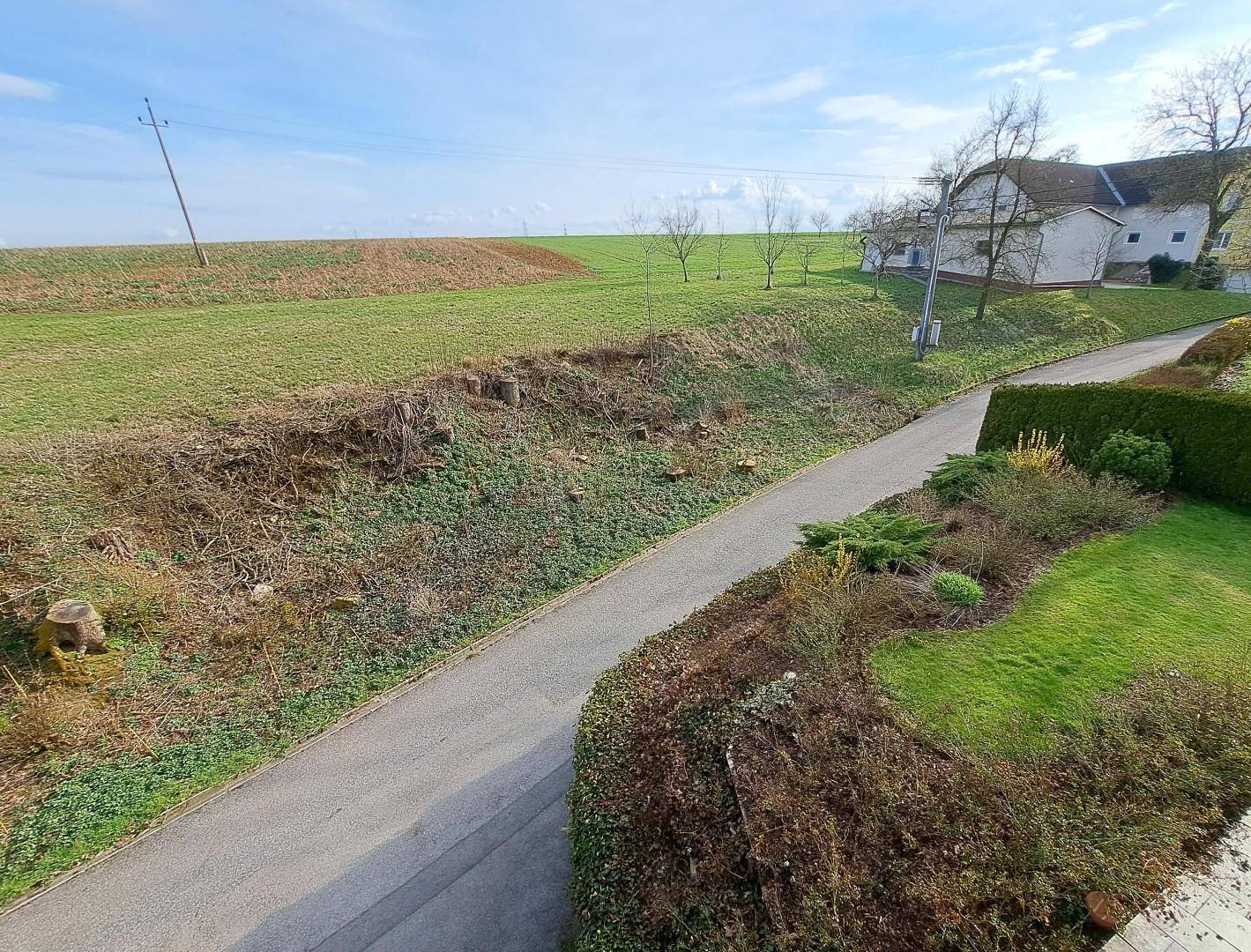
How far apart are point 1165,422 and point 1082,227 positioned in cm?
3156

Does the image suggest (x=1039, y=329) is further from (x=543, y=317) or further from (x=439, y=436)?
(x=439, y=436)

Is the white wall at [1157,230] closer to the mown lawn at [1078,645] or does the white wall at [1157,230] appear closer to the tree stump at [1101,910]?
the mown lawn at [1078,645]

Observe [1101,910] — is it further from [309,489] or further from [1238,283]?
[1238,283]

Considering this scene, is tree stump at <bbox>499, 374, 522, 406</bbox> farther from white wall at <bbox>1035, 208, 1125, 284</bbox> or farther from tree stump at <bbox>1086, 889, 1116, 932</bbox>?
white wall at <bbox>1035, 208, 1125, 284</bbox>

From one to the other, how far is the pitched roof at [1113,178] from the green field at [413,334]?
7.00 metres

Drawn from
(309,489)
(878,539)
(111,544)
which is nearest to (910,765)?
(878,539)

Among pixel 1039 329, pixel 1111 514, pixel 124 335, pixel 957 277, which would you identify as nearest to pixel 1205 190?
pixel 957 277

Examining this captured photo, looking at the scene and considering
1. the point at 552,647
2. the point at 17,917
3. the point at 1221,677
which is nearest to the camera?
the point at 1221,677

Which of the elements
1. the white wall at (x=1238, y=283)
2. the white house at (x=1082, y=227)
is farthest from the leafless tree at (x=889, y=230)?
the white wall at (x=1238, y=283)

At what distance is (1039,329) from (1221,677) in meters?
26.9

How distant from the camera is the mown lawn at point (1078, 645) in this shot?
4551 mm

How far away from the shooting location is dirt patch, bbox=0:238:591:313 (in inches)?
906

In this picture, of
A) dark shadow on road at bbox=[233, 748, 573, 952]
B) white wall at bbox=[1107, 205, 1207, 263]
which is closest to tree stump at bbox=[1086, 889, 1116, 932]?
dark shadow on road at bbox=[233, 748, 573, 952]

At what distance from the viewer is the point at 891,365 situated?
21.3 m
